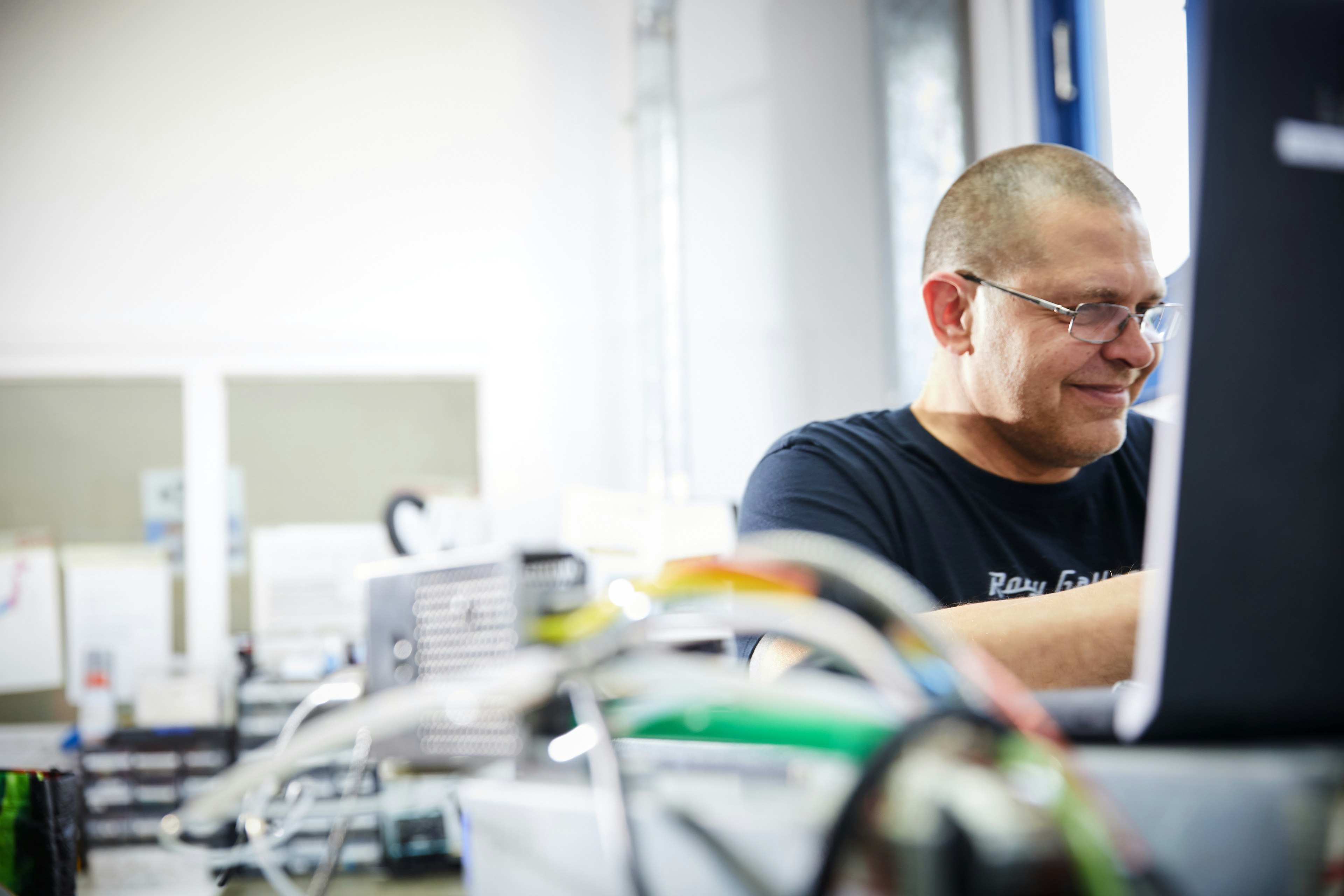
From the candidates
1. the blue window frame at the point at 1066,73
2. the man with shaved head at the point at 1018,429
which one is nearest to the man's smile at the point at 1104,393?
the man with shaved head at the point at 1018,429

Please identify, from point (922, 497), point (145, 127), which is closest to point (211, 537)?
point (145, 127)

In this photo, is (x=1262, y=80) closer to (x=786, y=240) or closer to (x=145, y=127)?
(x=786, y=240)

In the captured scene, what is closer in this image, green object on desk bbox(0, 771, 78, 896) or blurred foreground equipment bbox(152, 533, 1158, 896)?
blurred foreground equipment bbox(152, 533, 1158, 896)

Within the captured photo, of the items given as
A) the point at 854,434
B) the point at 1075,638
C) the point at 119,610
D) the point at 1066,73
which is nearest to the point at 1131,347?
the point at 854,434

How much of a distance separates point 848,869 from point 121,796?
2766 mm

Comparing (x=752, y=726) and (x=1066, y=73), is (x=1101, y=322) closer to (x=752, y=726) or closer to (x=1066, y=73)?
(x=752, y=726)

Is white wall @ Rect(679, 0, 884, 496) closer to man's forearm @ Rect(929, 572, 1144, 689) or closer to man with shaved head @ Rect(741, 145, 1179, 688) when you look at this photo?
man with shaved head @ Rect(741, 145, 1179, 688)

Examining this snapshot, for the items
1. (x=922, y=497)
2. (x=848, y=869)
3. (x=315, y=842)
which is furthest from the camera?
(x=315, y=842)

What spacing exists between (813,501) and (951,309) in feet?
1.15

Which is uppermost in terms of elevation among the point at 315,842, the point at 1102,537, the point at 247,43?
the point at 247,43

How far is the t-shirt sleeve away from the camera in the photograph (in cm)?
94

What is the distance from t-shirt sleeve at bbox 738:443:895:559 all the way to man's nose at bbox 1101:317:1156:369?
311mm

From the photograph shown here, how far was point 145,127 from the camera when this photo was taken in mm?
3064

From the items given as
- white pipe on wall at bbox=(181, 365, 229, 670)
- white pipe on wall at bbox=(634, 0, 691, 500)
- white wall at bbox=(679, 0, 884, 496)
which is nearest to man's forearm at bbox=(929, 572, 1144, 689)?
white pipe on wall at bbox=(634, 0, 691, 500)
